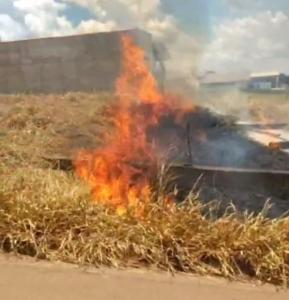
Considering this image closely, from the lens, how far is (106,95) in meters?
10.1

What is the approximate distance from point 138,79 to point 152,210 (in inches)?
190

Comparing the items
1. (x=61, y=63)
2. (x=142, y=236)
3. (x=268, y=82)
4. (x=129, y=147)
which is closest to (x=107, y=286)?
(x=142, y=236)

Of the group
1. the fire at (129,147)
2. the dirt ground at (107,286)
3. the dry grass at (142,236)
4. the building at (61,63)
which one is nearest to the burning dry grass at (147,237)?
the dry grass at (142,236)

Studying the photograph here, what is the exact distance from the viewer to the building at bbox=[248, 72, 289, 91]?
7.03m

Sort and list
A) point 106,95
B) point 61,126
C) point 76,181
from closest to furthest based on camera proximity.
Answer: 1. point 76,181
2. point 61,126
3. point 106,95

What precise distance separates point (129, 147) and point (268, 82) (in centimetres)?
269

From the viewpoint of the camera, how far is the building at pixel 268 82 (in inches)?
277

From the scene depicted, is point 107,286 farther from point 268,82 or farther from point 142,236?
point 268,82

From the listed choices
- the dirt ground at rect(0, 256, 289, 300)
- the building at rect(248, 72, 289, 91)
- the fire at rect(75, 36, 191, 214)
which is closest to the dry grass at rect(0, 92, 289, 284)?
the dirt ground at rect(0, 256, 289, 300)

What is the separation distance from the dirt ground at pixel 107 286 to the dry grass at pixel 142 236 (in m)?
0.12

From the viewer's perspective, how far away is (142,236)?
3.74 metres

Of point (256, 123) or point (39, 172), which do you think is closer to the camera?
point (39, 172)

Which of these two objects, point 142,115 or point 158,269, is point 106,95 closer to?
point 142,115

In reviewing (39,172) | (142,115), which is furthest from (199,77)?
(39,172)
